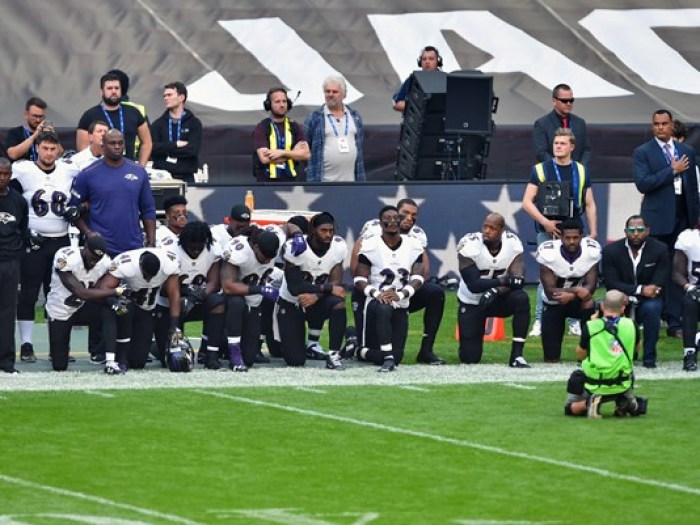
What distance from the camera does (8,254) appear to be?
15523 mm

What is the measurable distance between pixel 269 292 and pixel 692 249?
3.57 metres

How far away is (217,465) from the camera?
450 inches

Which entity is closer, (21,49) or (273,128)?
(273,128)

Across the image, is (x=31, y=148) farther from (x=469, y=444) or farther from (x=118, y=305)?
(x=469, y=444)

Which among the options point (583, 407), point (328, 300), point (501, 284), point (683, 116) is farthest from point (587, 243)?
point (683, 116)

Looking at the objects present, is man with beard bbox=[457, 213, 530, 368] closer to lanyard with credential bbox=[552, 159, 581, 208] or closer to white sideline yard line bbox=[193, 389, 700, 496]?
lanyard with credential bbox=[552, 159, 581, 208]

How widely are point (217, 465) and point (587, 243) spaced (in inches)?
244

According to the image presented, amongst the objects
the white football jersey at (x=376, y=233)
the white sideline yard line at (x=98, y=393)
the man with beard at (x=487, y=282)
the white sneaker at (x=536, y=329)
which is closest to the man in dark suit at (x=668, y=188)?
the white sneaker at (x=536, y=329)

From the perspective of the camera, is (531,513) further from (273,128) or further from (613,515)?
(273,128)

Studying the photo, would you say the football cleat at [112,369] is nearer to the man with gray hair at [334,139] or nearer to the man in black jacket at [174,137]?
the man in black jacket at [174,137]

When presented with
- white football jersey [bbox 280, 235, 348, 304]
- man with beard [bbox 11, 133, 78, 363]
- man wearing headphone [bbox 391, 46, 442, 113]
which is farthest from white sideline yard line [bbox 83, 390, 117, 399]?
man wearing headphone [bbox 391, 46, 442, 113]

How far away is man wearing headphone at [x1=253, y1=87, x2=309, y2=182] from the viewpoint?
19.4m

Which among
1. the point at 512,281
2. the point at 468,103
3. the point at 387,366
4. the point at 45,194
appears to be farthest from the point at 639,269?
the point at 45,194

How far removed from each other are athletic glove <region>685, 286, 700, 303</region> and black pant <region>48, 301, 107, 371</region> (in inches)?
188
